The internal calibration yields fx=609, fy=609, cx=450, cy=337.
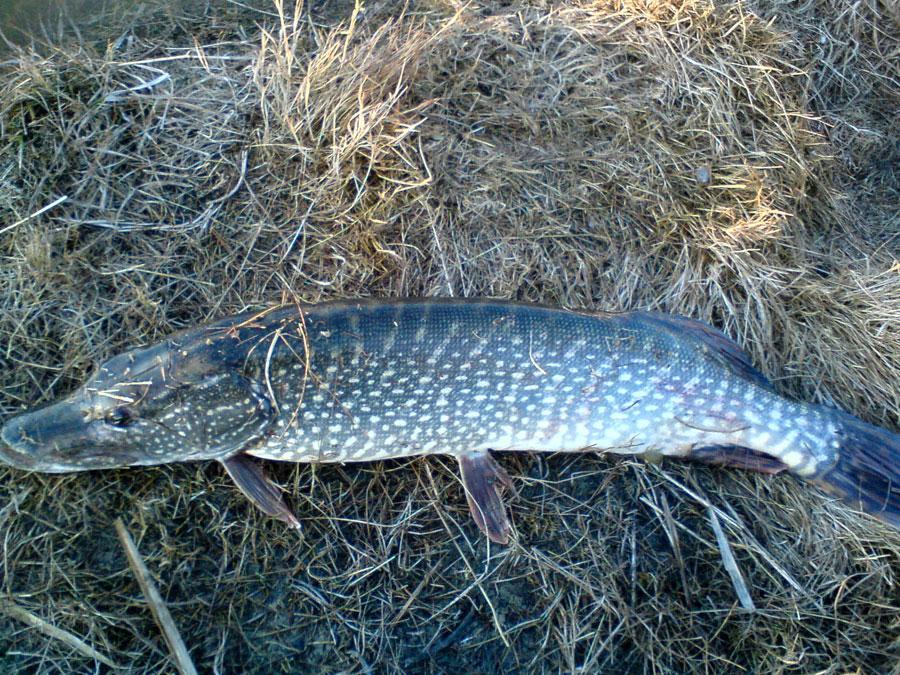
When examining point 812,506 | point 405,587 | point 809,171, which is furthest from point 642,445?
point 809,171

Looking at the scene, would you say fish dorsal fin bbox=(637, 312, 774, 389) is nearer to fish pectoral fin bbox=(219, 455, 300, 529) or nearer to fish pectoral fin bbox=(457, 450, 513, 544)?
fish pectoral fin bbox=(457, 450, 513, 544)

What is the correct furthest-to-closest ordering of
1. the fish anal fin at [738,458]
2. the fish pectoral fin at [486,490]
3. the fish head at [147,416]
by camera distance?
the fish anal fin at [738,458], the fish pectoral fin at [486,490], the fish head at [147,416]

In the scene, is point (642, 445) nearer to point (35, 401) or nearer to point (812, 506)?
point (812, 506)

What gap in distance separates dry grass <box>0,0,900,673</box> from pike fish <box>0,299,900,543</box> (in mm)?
159

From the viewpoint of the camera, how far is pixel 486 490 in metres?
2.56

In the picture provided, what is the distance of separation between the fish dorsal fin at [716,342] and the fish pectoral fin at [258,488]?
171 centimetres

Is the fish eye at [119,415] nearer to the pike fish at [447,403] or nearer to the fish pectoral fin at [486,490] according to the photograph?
the pike fish at [447,403]

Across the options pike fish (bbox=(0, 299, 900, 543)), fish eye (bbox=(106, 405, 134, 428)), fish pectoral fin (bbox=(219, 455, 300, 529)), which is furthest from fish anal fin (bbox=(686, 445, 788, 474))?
fish eye (bbox=(106, 405, 134, 428))

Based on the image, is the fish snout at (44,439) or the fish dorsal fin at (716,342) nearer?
the fish snout at (44,439)

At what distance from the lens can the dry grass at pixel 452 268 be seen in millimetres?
2439

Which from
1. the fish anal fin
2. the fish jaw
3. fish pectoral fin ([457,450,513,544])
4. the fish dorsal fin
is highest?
the fish dorsal fin

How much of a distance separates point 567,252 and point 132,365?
78.7 inches

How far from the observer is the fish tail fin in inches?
103

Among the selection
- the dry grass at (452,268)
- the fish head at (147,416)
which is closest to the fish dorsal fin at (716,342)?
the dry grass at (452,268)
